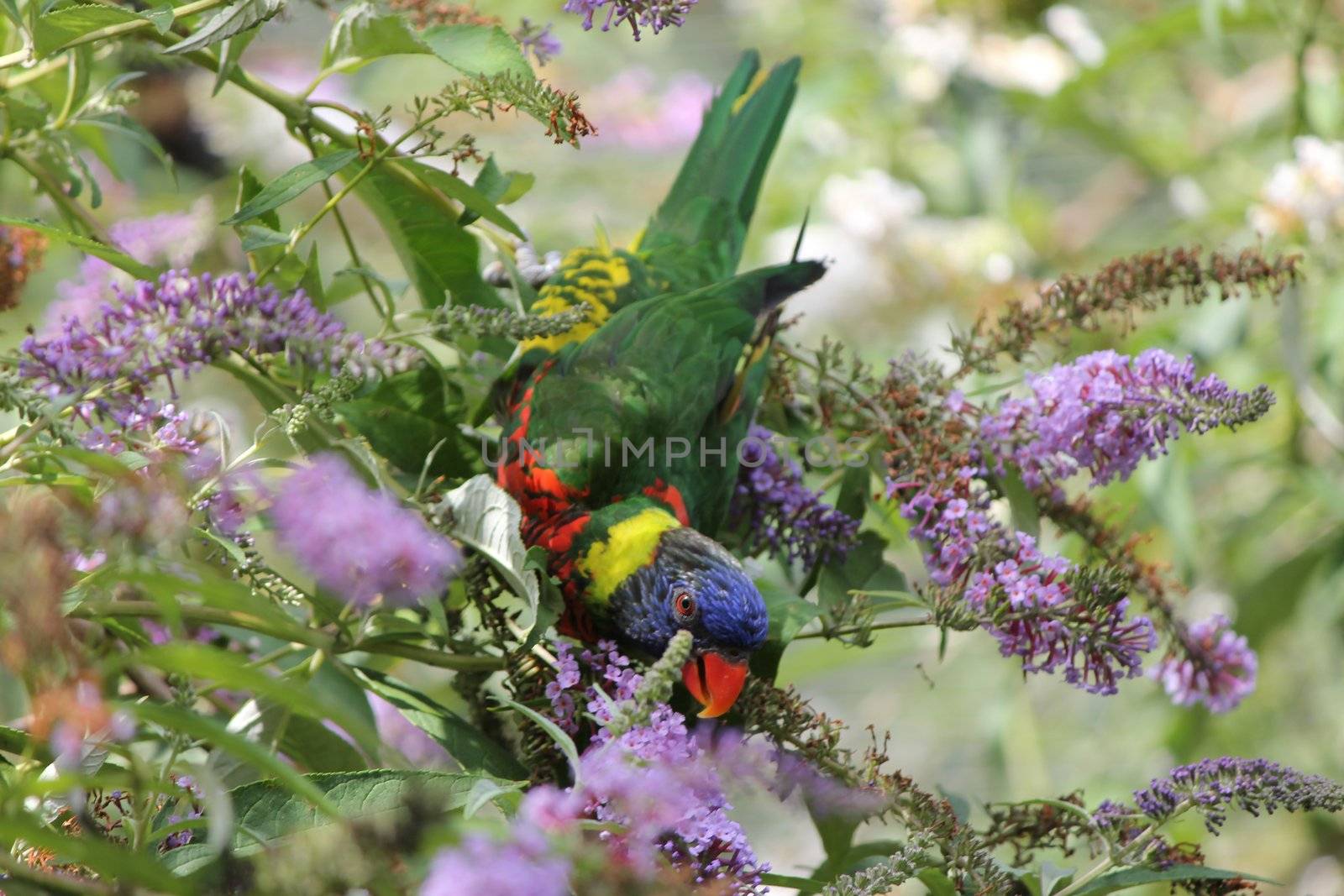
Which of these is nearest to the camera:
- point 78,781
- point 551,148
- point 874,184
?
point 78,781

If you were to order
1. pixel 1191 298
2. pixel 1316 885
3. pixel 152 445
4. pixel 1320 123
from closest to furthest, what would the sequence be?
pixel 152 445, pixel 1191 298, pixel 1320 123, pixel 1316 885

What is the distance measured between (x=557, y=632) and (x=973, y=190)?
1.87 metres

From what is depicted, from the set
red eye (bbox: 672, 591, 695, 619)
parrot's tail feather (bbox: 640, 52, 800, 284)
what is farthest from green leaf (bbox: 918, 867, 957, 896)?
parrot's tail feather (bbox: 640, 52, 800, 284)

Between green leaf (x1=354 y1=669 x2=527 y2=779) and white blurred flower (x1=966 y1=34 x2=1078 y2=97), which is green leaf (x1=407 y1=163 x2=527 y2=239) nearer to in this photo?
green leaf (x1=354 y1=669 x2=527 y2=779)

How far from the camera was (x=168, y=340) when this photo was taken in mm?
1023

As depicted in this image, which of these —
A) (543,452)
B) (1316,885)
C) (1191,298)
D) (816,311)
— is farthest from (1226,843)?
(543,452)

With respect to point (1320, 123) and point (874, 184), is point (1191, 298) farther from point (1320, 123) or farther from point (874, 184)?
point (874, 184)

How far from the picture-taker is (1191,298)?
4.50ft

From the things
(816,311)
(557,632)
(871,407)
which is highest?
(816,311)

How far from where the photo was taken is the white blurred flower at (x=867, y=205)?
2928mm

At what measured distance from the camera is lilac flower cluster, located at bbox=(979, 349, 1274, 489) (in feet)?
3.79

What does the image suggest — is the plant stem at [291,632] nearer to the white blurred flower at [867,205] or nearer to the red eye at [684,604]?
the red eye at [684,604]

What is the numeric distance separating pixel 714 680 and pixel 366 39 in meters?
0.69

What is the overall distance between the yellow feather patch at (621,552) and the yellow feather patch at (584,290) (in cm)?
26
